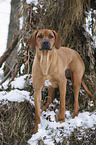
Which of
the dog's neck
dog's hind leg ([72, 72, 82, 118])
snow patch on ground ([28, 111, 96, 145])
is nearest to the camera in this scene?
the dog's neck

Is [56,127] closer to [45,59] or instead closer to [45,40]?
[45,59]

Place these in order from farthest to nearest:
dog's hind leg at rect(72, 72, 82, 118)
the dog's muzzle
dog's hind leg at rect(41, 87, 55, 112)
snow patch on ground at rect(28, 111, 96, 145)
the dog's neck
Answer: dog's hind leg at rect(41, 87, 55, 112)
dog's hind leg at rect(72, 72, 82, 118)
snow patch on ground at rect(28, 111, 96, 145)
the dog's neck
the dog's muzzle

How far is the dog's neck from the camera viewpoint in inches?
79.9

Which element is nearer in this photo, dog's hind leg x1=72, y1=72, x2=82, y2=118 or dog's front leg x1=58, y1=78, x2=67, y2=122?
dog's front leg x1=58, y1=78, x2=67, y2=122

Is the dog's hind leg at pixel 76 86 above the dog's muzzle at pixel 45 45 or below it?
below

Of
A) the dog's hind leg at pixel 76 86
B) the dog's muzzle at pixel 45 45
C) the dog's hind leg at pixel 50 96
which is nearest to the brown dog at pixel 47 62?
the dog's muzzle at pixel 45 45

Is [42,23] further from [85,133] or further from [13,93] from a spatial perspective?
[85,133]

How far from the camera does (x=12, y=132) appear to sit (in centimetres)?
213

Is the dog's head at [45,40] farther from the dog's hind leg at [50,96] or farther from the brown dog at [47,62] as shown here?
the dog's hind leg at [50,96]

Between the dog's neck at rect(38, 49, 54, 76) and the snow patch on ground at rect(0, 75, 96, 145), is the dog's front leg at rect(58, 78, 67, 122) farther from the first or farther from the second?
the dog's neck at rect(38, 49, 54, 76)

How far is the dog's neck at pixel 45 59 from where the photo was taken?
6.66ft

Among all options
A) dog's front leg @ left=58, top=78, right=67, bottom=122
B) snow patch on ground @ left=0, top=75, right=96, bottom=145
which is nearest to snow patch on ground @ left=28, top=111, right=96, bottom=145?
snow patch on ground @ left=0, top=75, right=96, bottom=145

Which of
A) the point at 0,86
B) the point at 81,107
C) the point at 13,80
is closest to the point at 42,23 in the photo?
the point at 13,80

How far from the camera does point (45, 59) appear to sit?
2.05 meters
